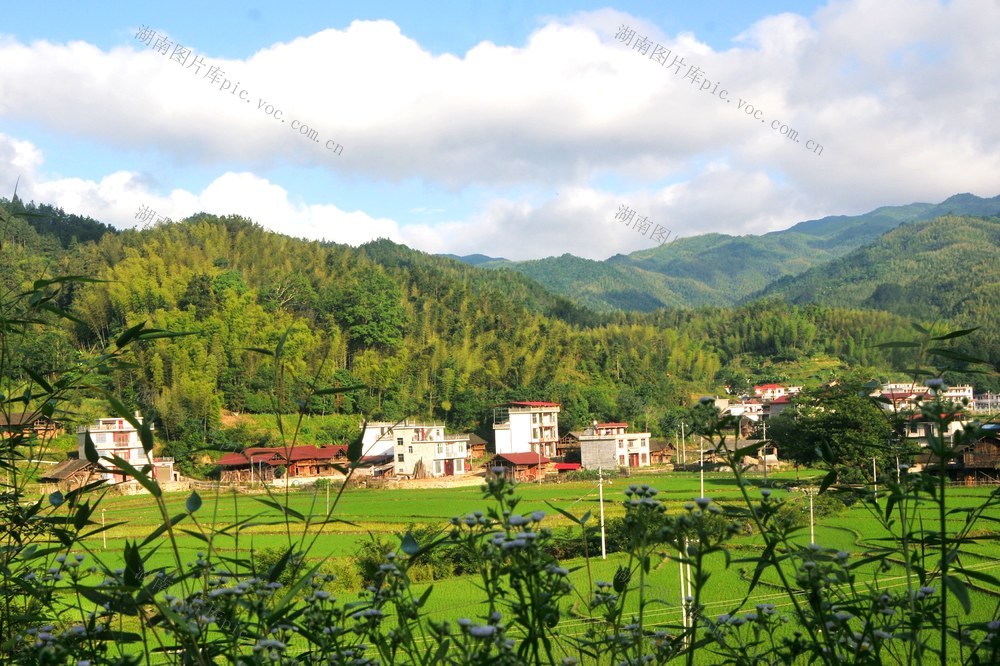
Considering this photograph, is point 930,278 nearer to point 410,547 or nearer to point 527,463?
point 527,463

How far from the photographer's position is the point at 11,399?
228cm

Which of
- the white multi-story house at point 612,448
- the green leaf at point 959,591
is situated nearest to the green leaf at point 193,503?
the green leaf at point 959,591

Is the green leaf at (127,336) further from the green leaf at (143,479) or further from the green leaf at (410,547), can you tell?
the green leaf at (410,547)

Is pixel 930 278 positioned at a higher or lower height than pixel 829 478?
higher

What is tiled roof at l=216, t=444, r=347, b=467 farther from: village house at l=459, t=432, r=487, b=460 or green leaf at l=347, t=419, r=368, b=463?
green leaf at l=347, t=419, r=368, b=463

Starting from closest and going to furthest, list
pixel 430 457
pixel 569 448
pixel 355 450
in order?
pixel 355 450
pixel 430 457
pixel 569 448

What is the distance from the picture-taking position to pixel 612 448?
154 feet

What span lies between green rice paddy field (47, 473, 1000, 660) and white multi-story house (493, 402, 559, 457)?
1087cm

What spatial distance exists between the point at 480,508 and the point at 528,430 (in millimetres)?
21990

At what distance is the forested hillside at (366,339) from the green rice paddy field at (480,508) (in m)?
12.7

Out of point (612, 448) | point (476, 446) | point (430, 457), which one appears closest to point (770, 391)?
point (612, 448)

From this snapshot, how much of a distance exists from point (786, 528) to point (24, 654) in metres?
1.76

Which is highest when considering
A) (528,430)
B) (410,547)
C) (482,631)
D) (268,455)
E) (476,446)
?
(410,547)

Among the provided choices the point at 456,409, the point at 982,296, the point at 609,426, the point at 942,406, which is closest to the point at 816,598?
the point at 942,406
